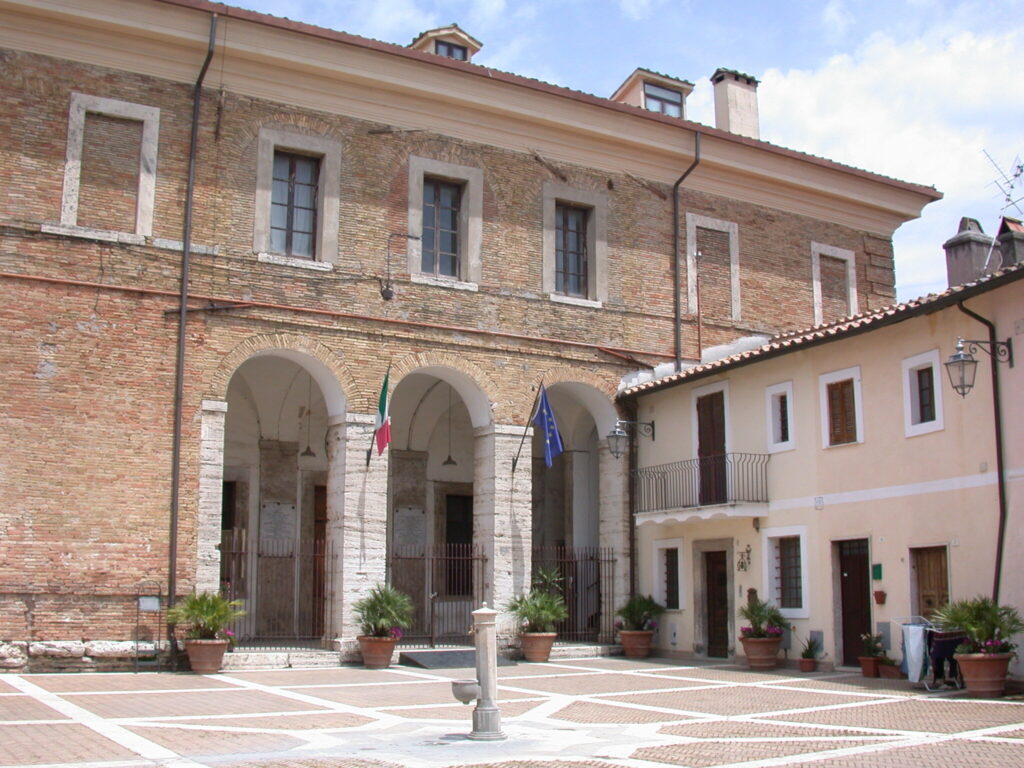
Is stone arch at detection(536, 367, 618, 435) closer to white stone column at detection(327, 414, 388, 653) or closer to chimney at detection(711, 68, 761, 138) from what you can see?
white stone column at detection(327, 414, 388, 653)

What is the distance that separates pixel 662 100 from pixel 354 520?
12.2 metres

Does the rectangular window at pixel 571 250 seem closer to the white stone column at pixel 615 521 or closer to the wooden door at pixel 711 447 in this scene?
the white stone column at pixel 615 521

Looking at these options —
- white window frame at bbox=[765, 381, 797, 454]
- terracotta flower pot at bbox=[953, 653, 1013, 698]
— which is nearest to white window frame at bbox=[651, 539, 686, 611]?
white window frame at bbox=[765, 381, 797, 454]

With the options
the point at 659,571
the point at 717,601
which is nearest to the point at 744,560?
the point at 717,601

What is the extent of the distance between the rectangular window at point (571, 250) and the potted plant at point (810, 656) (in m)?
7.37

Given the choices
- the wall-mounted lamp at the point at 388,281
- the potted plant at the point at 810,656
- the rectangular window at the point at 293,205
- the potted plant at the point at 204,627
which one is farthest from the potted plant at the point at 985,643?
the rectangular window at the point at 293,205

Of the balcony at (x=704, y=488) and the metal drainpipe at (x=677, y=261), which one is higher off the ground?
the metal drainpipe at (x=677, y=261)

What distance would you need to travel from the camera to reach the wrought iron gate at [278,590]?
65.0ft

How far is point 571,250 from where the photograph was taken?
20.5m

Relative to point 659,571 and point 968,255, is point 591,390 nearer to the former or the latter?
point 659,571


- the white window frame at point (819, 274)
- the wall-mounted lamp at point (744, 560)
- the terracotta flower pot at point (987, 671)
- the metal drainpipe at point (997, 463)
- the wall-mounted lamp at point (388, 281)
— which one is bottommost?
the terracotta flower pot at point (987, 671)

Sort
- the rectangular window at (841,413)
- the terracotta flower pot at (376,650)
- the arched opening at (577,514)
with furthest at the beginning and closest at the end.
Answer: the arched opening at (577,514) → the terracotta flower pot at (376,650) → the rectangular window at (841,413)

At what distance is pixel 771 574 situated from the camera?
687 inches

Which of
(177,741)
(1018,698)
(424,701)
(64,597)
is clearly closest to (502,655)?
(424,701)
